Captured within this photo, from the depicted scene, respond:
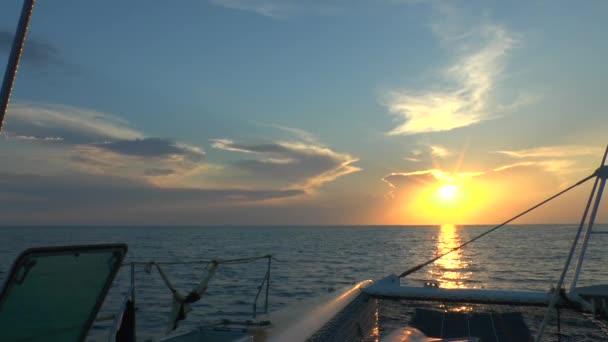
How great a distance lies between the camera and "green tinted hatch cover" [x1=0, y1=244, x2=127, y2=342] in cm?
288

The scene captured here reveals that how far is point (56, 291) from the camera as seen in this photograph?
3.25m

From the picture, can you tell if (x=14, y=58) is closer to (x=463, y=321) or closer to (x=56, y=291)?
(x=56, y=291)

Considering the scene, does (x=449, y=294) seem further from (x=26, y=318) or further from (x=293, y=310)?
(x=26, y=318)

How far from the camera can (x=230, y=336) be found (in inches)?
192

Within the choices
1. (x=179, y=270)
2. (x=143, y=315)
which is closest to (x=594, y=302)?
(x=143, y=315)

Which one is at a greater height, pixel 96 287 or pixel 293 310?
pixel 96 287

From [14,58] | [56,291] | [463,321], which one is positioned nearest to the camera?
[14,58]

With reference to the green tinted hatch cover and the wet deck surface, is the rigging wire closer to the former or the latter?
the green tinted hatch cover

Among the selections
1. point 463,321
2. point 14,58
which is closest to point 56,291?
point 14,58

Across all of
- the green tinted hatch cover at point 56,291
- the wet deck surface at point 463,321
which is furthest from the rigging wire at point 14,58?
the wet deck surface at point 463,321

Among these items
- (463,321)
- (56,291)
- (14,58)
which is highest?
(14,58)

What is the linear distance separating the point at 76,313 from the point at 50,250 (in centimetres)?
93

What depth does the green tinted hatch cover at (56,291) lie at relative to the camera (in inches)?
113

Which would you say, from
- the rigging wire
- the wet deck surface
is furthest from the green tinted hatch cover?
the wet deck surface
